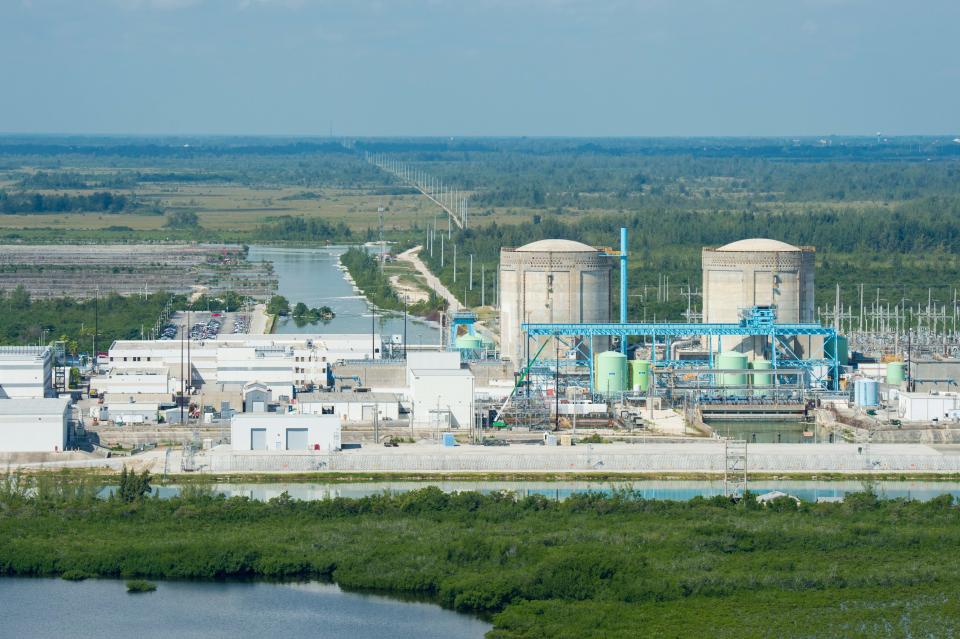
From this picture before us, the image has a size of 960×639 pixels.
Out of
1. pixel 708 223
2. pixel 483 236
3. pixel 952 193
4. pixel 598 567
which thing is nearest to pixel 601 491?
pixel 598 567

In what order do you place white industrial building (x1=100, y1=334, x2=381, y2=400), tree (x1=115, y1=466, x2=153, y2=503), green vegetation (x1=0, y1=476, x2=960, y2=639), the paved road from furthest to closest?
the paved road → white industrial building (x1=100, y1=334, x2=381, y2=400) → tree (x1=115, y1=466, x2=153, y2=503) → green vegetation (x1=0, y1=476, x2=960, y2=639)

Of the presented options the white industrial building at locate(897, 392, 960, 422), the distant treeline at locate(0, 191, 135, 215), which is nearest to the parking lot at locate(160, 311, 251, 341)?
the white industrial building at locate(897, 392, 960, 422)

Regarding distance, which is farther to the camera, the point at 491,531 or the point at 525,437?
the point at 525,437

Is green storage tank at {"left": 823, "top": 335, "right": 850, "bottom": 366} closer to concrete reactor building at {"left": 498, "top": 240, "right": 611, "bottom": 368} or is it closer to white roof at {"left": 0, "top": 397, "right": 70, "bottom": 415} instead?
concrete reactor building at {"left": 498, "top": 240, "right": 611, "bottom": 368}

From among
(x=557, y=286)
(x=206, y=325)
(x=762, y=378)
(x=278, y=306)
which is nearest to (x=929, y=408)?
(x=762, y=378)

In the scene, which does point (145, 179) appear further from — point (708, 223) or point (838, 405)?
point (838, 405)

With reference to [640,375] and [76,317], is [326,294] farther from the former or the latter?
[640,375]

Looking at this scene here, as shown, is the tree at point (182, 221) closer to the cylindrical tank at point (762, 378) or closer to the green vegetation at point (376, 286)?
the green vegetation at point (376, 286)
